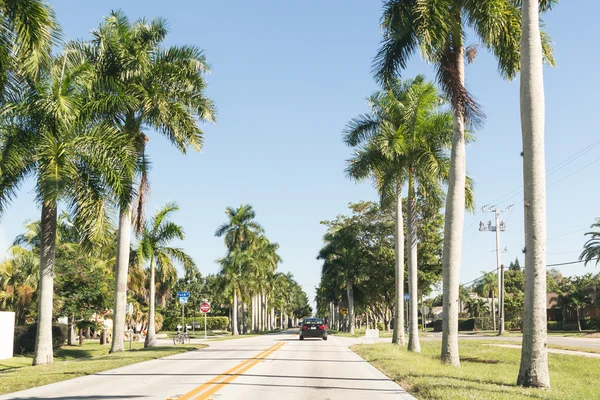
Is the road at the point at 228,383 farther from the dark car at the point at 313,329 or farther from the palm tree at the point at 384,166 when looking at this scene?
the dark car at the point at 313,329

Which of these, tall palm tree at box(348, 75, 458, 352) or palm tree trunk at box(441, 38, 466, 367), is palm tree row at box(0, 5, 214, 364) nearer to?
tall palm tree at box(348, 75, 458, 352)

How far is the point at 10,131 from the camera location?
2039 cm

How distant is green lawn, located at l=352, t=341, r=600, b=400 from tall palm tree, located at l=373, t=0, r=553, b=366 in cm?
218

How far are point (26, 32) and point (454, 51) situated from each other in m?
12.4

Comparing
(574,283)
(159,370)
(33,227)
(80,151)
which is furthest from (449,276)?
(574,283)

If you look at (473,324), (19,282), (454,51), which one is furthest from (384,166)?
(473,324)

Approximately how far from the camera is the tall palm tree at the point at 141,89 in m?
25.5

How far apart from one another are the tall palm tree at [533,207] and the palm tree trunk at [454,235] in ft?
16.1

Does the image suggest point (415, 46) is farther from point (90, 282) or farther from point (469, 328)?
point (469, 328)

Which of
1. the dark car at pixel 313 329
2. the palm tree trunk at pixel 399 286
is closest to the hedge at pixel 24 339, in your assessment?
the dark car at pixel 313 329

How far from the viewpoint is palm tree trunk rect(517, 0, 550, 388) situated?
12508 mm

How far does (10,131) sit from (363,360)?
1460cm

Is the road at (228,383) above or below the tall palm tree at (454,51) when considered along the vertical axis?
below

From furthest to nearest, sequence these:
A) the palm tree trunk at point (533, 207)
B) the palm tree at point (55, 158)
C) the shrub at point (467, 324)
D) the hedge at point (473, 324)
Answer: the shrub at point (467, 324)
the hedge at point (473, 324)
the palm tree at point (55, 158)
the palm tree trunk at point (533, 207)
